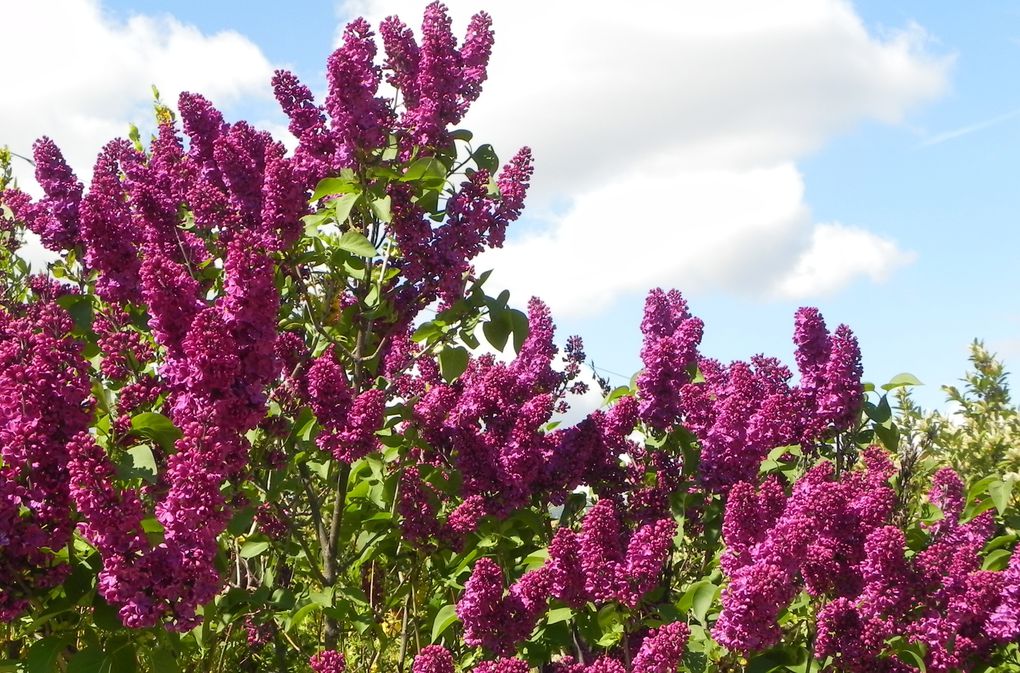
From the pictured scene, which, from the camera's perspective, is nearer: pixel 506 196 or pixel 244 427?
pixel 244 427

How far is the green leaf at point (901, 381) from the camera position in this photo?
16.6 feet

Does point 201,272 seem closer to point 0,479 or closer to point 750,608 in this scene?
point 0,479

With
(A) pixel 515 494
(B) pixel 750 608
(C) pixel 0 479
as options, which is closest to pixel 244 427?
(C) pixel 0 479

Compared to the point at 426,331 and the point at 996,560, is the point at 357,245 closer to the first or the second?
the point at 426,331

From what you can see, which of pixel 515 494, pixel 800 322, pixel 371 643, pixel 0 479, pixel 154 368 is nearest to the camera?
pixel 0 479

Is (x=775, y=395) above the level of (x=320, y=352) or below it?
below

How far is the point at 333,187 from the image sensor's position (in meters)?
4.45

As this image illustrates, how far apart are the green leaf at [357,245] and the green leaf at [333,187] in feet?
0.62

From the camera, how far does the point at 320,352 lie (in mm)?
4941

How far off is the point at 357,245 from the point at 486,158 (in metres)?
0.91

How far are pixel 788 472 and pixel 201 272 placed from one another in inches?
115

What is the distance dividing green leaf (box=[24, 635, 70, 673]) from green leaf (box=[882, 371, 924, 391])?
3826 millimetres

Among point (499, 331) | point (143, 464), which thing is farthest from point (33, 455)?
point (499, 331)

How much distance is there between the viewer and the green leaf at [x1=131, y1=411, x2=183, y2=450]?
3.27 m
